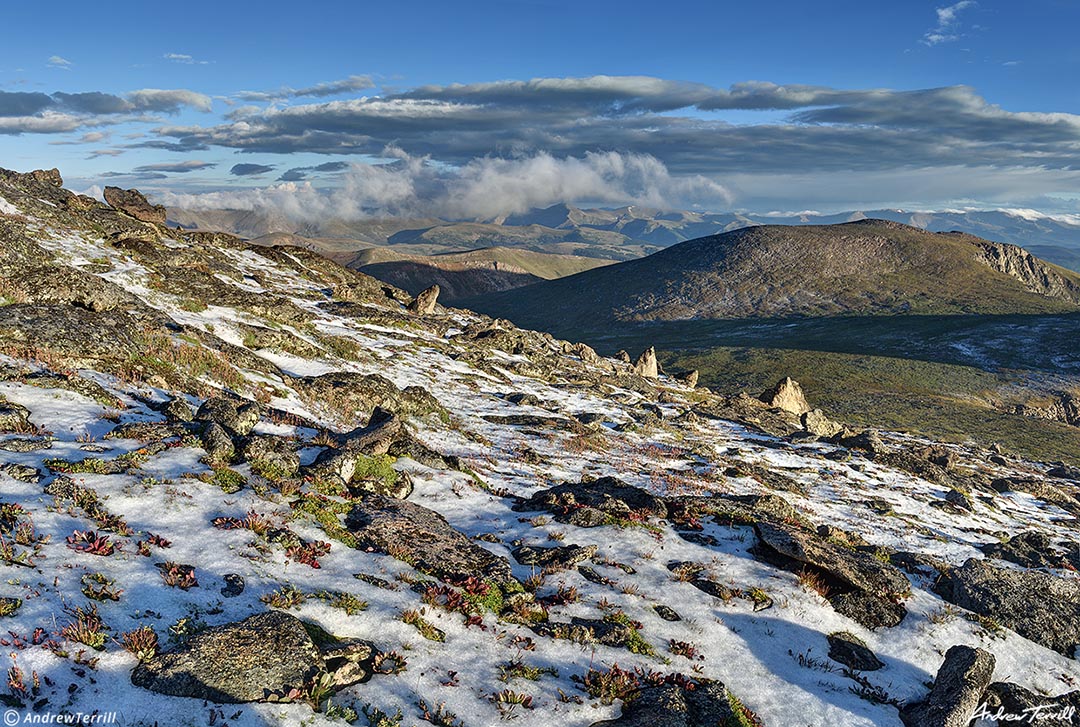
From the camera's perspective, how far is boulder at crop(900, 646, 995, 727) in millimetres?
10523

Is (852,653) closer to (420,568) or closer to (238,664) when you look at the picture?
(420,568)

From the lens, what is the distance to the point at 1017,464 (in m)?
52.8

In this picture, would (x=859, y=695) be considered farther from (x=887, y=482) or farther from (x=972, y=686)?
(x=887, y=482)

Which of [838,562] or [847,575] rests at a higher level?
[838,562]

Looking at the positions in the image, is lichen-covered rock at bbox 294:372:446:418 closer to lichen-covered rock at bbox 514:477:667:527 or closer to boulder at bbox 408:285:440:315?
lichen-covered rock at bbox 514:477:667:527

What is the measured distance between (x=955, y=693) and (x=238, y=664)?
→ 12.2 meters

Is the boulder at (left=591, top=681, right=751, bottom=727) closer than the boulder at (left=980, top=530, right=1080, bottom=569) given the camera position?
Yes

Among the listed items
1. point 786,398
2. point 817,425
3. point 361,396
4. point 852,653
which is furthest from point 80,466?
point 786,398

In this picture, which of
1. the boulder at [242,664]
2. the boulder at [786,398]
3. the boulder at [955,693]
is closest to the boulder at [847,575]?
the boulder at [955,693]

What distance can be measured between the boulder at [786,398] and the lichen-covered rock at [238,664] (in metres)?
58.5

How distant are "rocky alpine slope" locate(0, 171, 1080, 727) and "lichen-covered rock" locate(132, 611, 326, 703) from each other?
35mm

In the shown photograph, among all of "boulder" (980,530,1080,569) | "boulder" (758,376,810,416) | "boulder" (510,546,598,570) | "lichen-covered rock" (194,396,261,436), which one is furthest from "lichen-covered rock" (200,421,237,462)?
"boulder" (758,376,810,416)

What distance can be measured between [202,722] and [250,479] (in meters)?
7.58

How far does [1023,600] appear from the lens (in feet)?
50.3
